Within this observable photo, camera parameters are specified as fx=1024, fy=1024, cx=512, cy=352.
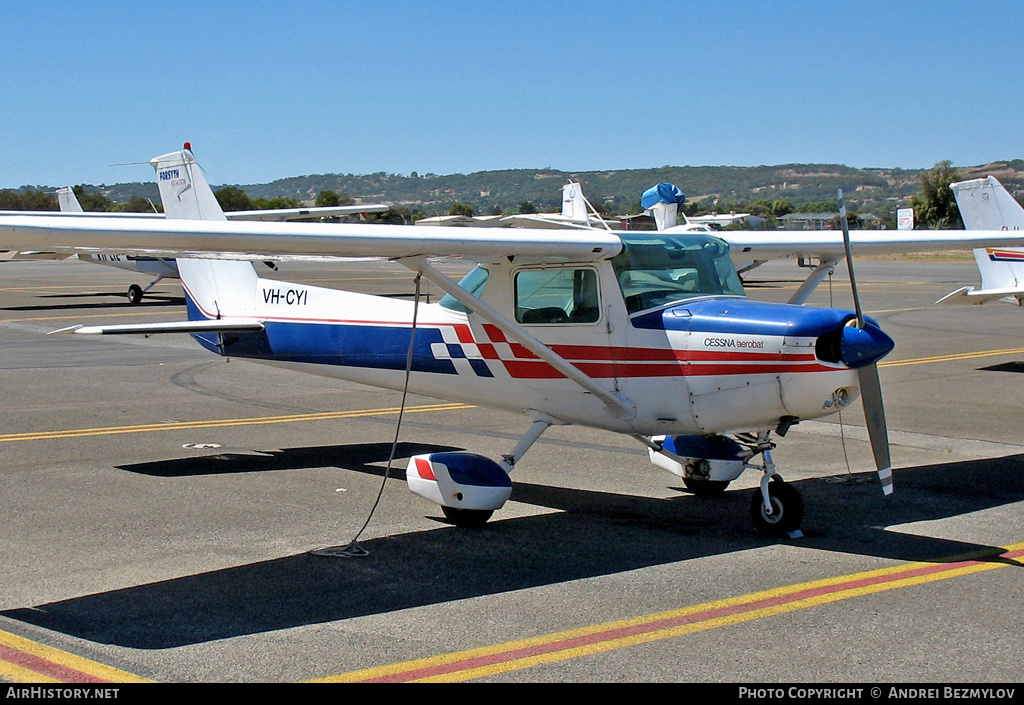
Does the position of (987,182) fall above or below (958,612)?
above

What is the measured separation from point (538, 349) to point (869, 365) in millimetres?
2240

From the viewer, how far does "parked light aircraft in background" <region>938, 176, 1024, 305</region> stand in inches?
603

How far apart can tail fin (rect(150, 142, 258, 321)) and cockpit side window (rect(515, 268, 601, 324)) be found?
11.0 ft

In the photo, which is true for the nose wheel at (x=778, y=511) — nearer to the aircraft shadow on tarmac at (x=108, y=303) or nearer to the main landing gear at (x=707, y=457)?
the main landing gear at (x=707, y=457)

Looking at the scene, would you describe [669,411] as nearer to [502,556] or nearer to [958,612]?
[502,556]

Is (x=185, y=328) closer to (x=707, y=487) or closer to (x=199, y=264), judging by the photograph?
(x=199, y=264)

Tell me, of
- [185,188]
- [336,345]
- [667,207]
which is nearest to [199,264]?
[185,188]

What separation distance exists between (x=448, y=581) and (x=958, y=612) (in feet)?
9.27

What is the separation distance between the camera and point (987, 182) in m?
15.5

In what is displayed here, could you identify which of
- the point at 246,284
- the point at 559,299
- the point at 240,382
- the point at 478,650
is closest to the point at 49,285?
the point at 240,382

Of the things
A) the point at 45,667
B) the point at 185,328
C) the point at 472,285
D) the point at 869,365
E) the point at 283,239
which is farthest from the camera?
the point at 185,328

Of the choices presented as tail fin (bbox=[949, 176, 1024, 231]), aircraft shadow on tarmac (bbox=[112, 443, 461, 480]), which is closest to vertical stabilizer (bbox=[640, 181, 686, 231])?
tail fin (bbox=[949, 176, 1024, 231])

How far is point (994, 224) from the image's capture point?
1547cm

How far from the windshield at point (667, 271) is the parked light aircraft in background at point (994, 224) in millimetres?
9455
